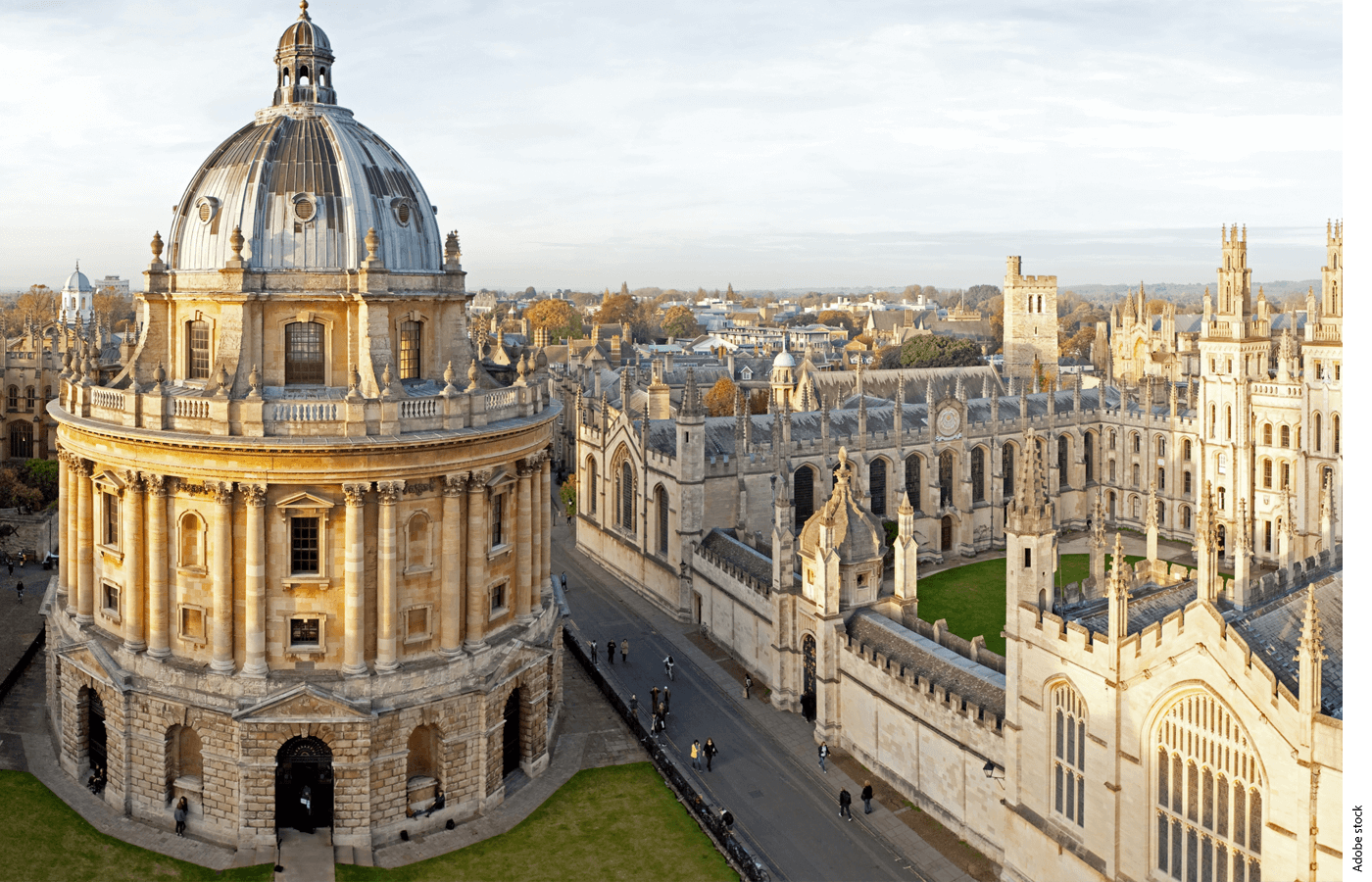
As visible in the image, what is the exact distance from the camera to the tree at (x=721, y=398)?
98625 millimetres

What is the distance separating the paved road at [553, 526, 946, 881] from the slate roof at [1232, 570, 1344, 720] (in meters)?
11.2

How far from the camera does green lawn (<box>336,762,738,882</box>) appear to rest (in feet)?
98.9

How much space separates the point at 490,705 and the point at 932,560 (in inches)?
1416

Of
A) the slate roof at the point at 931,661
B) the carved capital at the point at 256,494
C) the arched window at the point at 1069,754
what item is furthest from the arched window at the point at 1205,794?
the carved capital at the point at 256,494

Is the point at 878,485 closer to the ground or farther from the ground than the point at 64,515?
→ closer to the ground

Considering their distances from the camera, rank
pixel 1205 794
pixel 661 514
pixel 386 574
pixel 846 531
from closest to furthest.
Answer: pixel 1205 794 < pixel 386 574 < pixel 846 531 < pixel 661 514

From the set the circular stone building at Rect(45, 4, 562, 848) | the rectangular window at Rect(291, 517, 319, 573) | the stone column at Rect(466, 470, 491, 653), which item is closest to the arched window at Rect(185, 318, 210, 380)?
the circular stone building at Rect(45, 4, 562, 848)

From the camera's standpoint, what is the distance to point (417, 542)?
33.1 m

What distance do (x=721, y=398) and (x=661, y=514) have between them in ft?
148

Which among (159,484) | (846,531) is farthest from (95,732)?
(846,531)

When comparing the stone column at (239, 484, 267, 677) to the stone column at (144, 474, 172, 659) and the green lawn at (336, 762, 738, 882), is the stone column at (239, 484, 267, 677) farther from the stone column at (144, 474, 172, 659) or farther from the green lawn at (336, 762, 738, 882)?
the green lawn at (336, 762, 738, 882)

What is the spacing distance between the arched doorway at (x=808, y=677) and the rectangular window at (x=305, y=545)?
1813cm

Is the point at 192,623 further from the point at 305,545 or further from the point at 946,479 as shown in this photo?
the point at 946,479

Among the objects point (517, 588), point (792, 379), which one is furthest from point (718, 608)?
point (792, 379)
